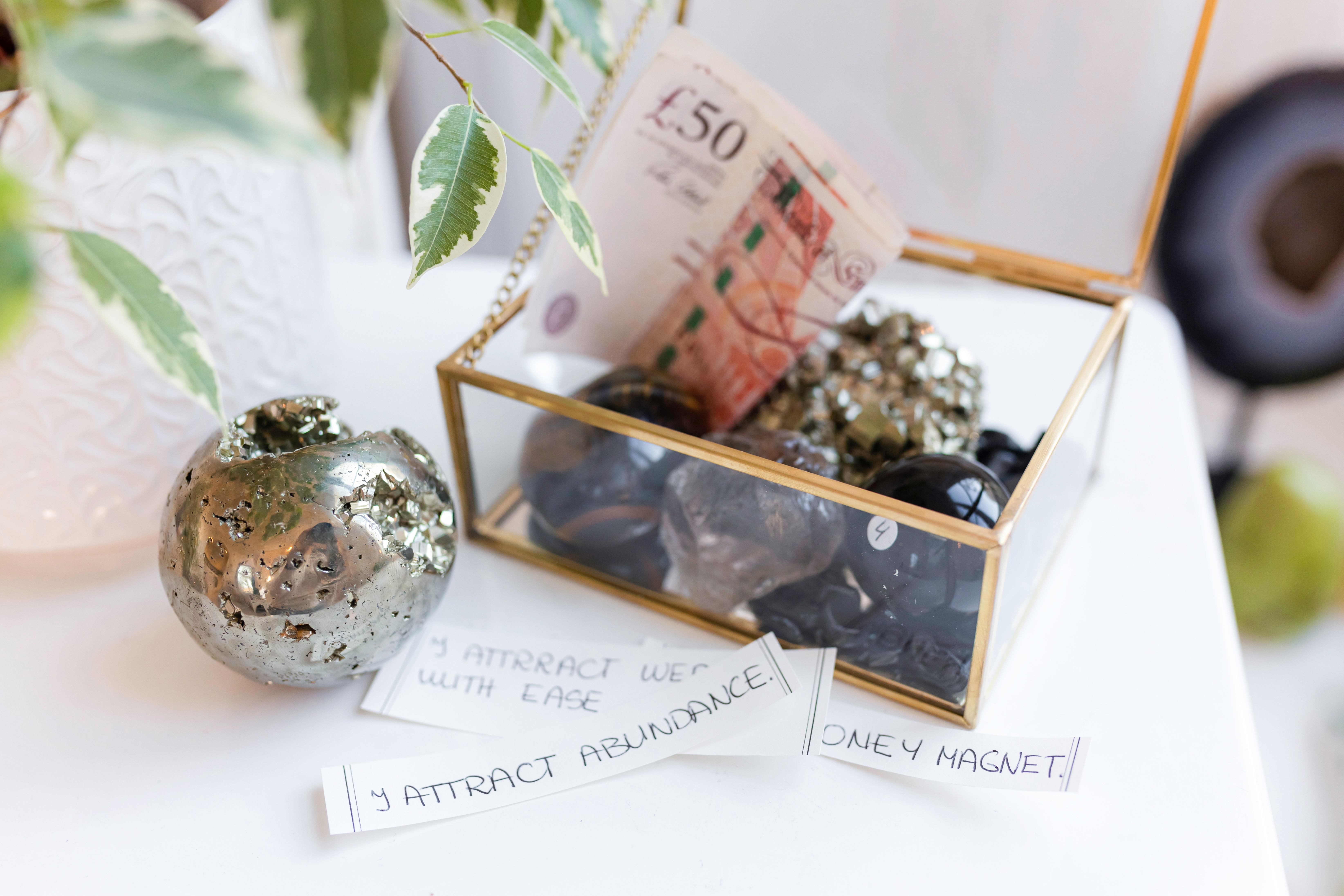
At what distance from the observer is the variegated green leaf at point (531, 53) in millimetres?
333

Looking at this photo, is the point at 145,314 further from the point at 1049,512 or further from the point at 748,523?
the point at 1049,512

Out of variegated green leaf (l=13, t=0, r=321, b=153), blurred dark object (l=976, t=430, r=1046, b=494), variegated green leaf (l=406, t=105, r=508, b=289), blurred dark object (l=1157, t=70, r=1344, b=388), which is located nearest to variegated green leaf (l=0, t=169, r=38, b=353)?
variegated green leaf (l=13, t=0, r=321, b=153)

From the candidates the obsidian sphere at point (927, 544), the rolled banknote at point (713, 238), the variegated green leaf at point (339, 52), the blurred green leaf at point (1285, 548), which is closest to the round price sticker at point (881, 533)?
the obsidian sphere at point (927, 544)

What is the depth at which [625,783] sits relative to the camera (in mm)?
408

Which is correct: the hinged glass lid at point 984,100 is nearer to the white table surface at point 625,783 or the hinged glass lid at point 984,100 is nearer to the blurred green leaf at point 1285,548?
the white table surface at point 625,783

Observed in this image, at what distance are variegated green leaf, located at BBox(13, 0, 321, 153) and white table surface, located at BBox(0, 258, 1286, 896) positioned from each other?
11.0 inches

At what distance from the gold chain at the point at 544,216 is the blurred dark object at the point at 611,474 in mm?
55

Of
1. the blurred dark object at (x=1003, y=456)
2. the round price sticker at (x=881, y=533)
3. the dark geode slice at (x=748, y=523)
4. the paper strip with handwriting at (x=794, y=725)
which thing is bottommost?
the paper strip with handwriting at (x=794, y=725)

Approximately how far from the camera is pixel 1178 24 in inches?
22.2

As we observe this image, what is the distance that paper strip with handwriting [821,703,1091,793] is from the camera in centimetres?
39

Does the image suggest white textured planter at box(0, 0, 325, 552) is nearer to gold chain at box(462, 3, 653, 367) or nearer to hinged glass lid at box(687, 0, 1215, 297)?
gold chain at box(462, 3, 653, 367)

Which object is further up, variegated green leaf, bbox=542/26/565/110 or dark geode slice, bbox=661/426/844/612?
variegated green leaf, bbox=542/26/565/110

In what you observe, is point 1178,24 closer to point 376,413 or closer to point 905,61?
point 905,61

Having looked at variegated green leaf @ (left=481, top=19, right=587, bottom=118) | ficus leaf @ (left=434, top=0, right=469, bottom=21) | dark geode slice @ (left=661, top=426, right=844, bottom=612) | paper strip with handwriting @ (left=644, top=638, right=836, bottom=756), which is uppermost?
ficus leaf @ (left=434, top=0, right=469, bottom=21)
